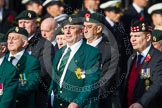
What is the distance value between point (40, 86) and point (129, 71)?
1.53m

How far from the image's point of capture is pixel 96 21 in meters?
11.2

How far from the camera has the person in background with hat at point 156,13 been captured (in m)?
13.6

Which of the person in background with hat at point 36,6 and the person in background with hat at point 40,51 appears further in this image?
the person in background with hat at point 36,6

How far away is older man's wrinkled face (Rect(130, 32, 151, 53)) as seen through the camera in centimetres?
1098

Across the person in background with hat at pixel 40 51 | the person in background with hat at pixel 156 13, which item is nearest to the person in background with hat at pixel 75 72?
the person in background with hat at pixel 40 51

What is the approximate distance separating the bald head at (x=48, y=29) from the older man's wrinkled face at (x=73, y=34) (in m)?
2.13

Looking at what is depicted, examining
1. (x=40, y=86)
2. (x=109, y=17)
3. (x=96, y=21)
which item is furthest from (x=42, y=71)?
(x=109, y=17)

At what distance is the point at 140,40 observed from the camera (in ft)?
36.1

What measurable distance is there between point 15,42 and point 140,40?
191 centimetres

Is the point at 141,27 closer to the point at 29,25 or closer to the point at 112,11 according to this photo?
the point at 29,25

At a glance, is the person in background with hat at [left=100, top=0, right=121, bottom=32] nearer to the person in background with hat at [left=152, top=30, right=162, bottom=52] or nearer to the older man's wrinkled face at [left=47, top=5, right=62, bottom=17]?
the older man's wrinkled face at [left=47, top=5, right=62, bottom=17]

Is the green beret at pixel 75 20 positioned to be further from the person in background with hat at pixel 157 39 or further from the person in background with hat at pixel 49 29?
the person in background with hat at pixel 49 29

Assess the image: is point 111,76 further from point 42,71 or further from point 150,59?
point 42,71

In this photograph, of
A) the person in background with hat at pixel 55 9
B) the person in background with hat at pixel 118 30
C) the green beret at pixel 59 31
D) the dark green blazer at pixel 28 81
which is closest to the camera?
the dark green blazer at pixel 28 81
